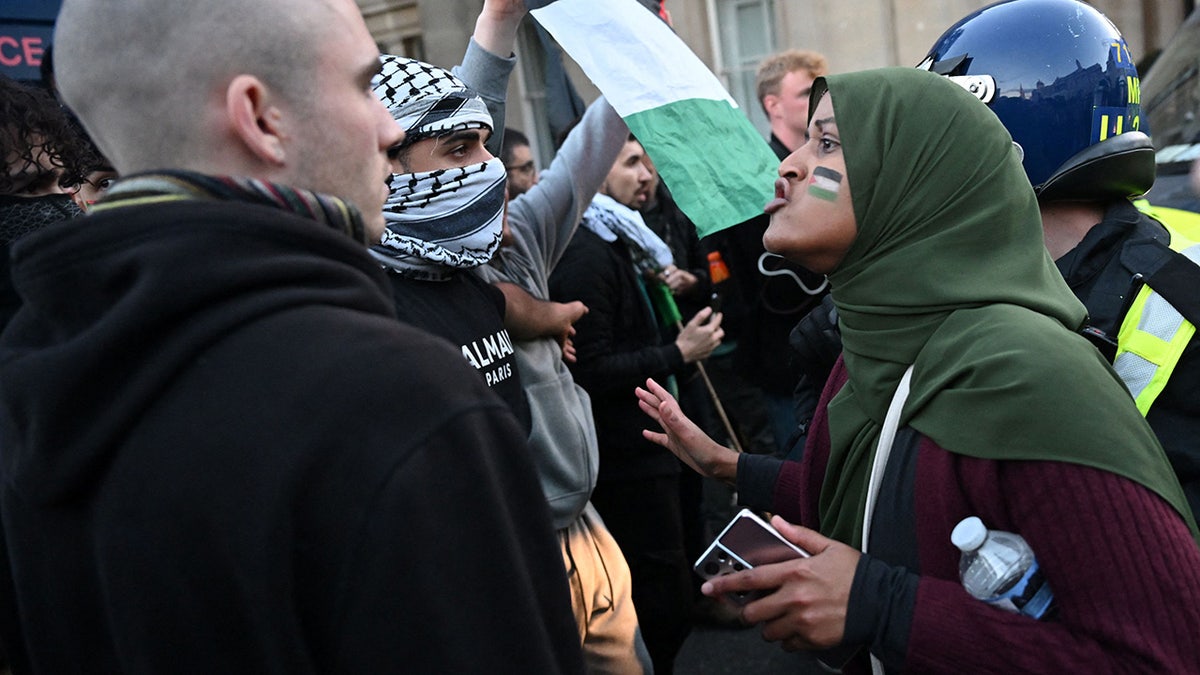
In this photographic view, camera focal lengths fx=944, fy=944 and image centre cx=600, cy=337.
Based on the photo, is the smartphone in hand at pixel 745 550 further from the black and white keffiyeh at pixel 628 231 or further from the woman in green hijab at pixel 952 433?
the black and white keffiyeh at pixel 628 231

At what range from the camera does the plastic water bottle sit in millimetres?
1448

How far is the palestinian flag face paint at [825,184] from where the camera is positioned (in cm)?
184

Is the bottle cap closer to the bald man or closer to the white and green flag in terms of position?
the bald man

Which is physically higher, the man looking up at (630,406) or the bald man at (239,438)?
the bald man at (239,438)

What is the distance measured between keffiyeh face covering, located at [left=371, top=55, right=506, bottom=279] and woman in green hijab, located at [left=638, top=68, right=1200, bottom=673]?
669 mm

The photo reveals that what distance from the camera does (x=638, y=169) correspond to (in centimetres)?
465

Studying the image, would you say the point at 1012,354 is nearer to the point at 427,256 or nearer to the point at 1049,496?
the point at 1049,496

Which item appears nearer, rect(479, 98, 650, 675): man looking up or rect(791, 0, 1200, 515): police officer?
rect(791, 0, 1200, 515): police officer

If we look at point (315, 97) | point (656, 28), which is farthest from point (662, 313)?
point (315, 97)

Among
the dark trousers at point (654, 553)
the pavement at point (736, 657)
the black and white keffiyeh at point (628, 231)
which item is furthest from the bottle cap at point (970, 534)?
the pavement at point (736, 657)

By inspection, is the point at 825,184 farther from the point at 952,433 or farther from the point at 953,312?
the point at 952,433

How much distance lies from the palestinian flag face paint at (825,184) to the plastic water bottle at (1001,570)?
0.67 m

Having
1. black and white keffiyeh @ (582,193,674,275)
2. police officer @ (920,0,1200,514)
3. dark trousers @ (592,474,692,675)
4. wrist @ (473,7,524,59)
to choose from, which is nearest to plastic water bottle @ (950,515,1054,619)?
police officer @ (920,0,1200,514)

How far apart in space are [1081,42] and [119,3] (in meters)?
2.19
